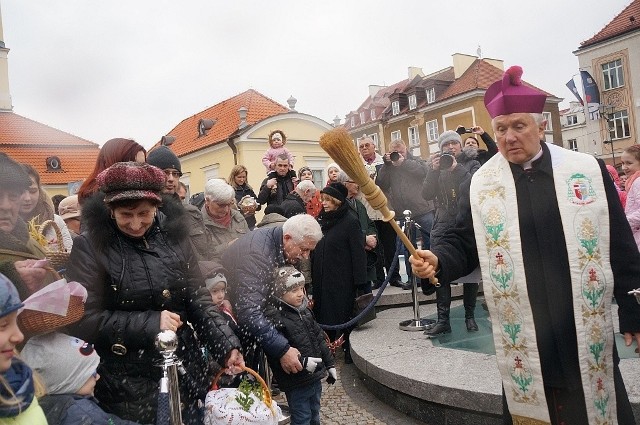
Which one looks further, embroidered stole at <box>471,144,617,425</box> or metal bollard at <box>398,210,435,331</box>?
metal bollard at <box>398,210,435,331</box>

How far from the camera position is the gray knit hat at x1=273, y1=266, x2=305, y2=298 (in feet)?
12.3

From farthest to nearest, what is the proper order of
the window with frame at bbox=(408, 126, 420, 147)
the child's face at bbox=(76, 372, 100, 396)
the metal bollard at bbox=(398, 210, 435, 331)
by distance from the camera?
the window with frame at bbox=(408, 126, 420, 147), the metal bollard at bbox=(398, 210, 435, 331), the child's face at bbox=(76, 372, 100, 396)

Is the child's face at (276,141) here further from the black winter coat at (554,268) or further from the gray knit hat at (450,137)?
the black winter coat at (554,268)

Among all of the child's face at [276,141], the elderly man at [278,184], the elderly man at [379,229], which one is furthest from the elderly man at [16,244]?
the child's face at [276,141]

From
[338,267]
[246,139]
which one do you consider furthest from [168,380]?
[246,139]

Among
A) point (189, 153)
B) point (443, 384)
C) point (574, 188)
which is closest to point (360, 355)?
point (443, 384)

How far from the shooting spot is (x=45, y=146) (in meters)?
4.25

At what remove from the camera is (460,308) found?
284 inches

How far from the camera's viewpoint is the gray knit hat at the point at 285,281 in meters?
3.76

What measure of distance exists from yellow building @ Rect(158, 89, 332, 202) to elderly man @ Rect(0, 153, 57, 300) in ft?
59.6

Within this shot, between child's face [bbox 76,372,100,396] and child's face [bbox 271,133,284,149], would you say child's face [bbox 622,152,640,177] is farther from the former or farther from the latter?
child's face [bbox 76,372,100,396]

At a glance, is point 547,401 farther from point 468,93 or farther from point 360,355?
point 468,93

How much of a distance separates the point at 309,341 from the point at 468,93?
105 feet

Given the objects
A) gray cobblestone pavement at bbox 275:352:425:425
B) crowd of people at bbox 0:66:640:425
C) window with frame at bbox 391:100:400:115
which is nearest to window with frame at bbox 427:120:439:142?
window with frame at bbox 391:100:400:115
